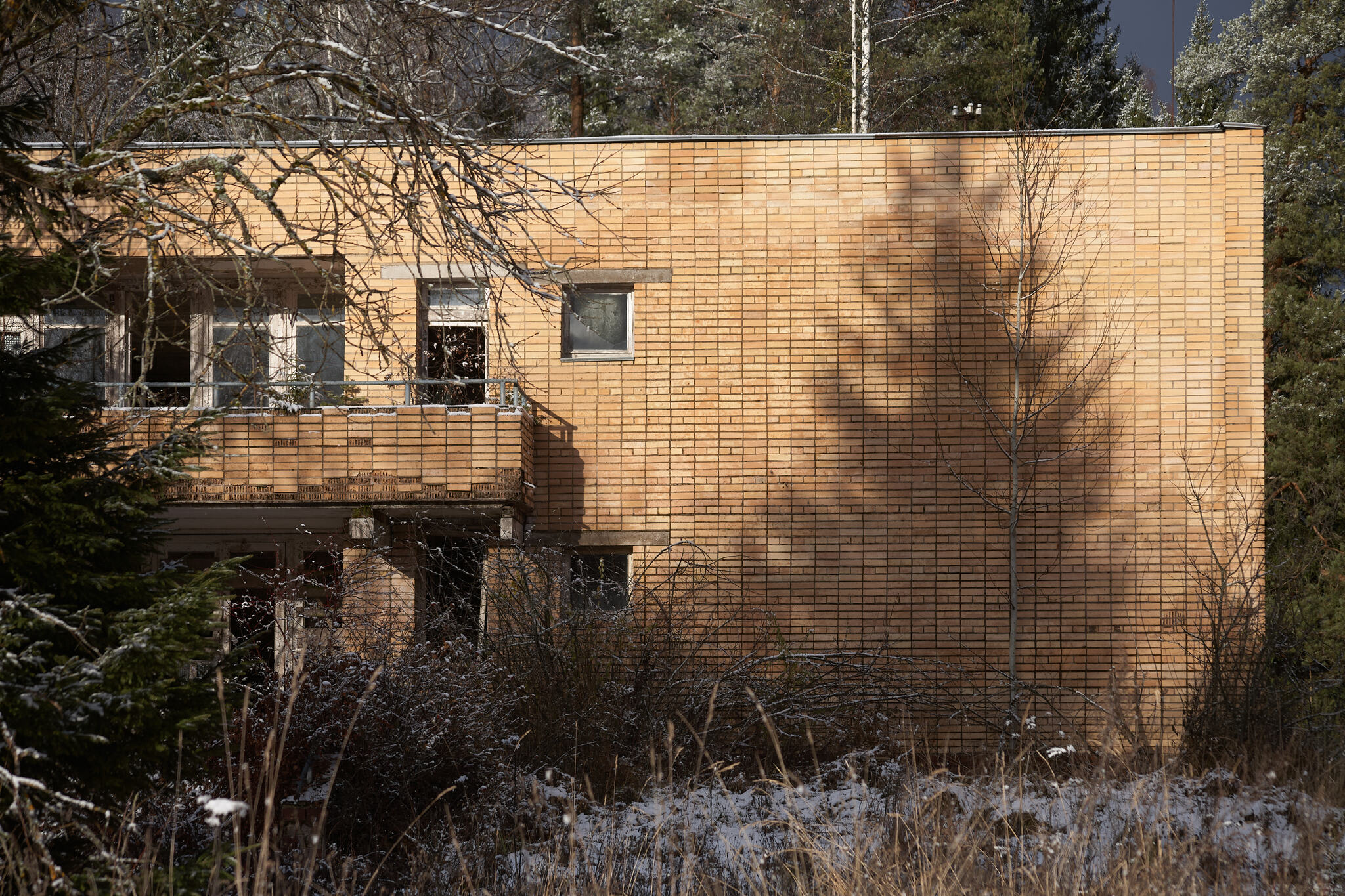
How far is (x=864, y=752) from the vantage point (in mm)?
9234

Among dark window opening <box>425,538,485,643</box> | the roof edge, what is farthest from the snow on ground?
the roof edge

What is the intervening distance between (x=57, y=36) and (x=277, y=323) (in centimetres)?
688

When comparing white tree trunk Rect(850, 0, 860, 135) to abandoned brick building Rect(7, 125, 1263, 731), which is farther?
white tree trunk Rect(850, 0, 860, 135)

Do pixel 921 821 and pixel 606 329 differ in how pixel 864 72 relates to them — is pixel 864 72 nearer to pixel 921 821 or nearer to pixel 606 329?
pixel 606 329

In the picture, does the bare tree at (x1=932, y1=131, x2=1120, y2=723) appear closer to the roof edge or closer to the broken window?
the roof edge

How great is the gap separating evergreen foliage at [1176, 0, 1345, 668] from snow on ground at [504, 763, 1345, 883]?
1580 centimetres

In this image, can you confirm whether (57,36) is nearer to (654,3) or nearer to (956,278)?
(956,278)

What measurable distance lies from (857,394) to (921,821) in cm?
901

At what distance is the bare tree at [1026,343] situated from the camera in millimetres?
14453

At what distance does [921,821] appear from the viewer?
618 cm

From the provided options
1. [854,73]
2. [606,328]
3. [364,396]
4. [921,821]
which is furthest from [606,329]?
[854,73]

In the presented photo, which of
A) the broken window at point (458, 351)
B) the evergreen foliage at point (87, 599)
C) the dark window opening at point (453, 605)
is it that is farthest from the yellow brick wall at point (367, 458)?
the evergreen foliage at point (87, 599)

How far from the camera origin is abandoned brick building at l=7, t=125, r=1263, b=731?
47.0 feet

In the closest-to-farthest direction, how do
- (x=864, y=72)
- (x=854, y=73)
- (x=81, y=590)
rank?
(x=81, y=590), (x=864, y=72), (x=854, y=73)
